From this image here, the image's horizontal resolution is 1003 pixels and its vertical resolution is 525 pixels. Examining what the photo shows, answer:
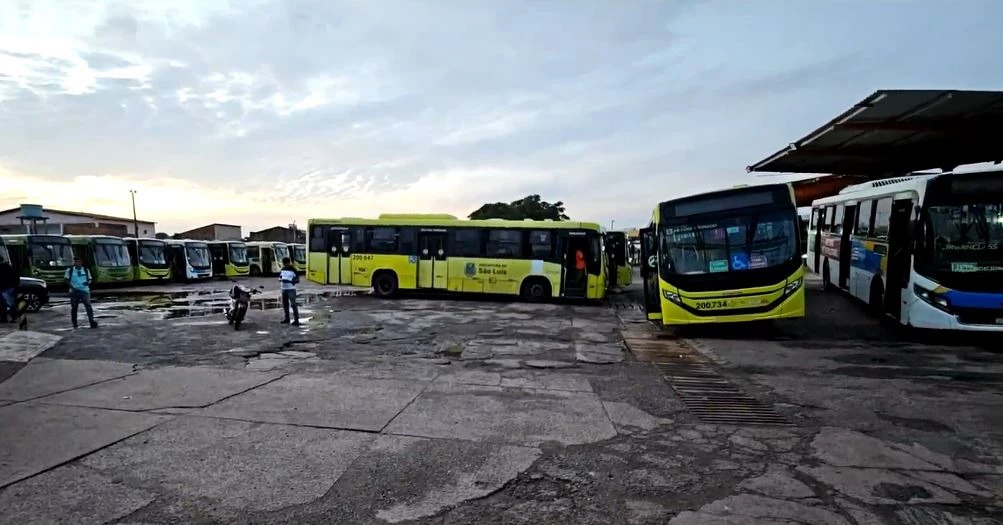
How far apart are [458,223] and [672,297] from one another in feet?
31.0

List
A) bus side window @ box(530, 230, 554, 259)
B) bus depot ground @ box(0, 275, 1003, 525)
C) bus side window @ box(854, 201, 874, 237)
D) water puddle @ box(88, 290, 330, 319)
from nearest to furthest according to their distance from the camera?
1. bus depot ground @ box(0, 275, 1003, 525)
2. bus side window @ box(854, 201, 874, 237)
3. water puddle @ box(88, 290, 330, 319)
4. bus side window @ box(530, 230, 554, 259)

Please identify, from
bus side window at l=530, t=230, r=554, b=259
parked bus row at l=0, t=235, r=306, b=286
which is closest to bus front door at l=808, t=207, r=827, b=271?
bus side window at l=530, t=230, r=554, b=259

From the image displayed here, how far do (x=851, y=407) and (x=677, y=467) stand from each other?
2807 mm

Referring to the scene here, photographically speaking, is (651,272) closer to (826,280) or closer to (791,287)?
(791,287)

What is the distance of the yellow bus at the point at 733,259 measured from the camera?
9859 mm

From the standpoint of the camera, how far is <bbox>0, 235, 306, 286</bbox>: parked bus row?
72.1 feet

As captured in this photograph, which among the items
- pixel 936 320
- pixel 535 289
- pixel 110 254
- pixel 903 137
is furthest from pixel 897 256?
pixel 110 254

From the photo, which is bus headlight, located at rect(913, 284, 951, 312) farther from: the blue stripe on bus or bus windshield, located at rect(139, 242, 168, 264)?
bus windshield, located at rect(139, 242, 168, 264)

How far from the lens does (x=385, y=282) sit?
63.1 feet

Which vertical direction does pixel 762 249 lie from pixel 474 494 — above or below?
above

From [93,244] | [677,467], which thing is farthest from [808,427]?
[93,244]

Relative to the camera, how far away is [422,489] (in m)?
3.71

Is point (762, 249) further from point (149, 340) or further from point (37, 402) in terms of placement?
point (149, 340)

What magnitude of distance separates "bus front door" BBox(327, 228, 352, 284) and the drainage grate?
39.5 feet
